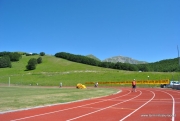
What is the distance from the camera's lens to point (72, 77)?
279 feet

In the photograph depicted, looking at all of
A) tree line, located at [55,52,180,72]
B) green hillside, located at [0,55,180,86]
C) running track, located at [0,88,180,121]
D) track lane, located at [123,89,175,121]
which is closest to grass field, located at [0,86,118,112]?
running track, located at [0,88,180,121]

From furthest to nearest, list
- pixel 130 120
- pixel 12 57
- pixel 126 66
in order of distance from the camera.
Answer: pixel 12 57
pixel 126 66
pixel 130 120

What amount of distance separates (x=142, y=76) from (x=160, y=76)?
538 centimetres

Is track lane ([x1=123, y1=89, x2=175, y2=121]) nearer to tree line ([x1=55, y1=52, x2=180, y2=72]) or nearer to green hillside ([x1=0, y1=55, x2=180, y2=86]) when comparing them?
green hillside ([x1=0, y1=55, x2=180, y2=86])

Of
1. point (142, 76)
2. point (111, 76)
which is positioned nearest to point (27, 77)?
point (111, 76)

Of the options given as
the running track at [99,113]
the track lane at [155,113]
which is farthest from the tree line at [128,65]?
the running track at [99,113]

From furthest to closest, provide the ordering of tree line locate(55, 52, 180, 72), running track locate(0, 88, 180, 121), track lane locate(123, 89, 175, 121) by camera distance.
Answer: tree line locate(55, 52, 180, 72), running track locate(0, 88, 180, 121), track lane locate(123, 89, 175, 121)

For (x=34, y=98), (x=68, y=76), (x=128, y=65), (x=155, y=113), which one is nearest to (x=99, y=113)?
(x=155, y=113)

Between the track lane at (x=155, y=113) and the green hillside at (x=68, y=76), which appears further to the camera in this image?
the green hillside at (x=68, y=76)

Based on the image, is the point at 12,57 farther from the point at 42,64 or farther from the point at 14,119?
the point at 14,119

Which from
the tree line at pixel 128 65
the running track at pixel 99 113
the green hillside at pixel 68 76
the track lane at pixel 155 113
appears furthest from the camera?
the tree line at pixel 128 65

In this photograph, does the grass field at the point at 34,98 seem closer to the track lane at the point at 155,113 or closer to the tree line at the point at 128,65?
the track lane at the point at 155,113

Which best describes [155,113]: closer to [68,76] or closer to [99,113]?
[99,113]

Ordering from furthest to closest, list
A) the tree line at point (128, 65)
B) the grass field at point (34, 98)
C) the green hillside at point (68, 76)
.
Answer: the tree line at point (128, 65)
the green hillside at point (68, 76)
the grass field at point (34, 98)
